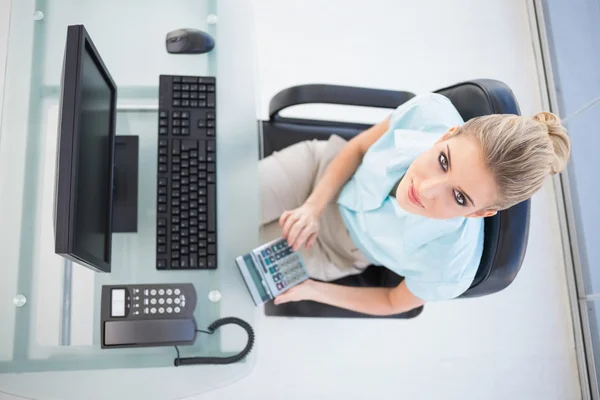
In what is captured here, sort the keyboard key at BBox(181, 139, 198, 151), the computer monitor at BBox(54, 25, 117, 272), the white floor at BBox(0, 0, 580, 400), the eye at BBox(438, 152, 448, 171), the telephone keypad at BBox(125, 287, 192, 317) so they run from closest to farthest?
the computer monitor at BBox(54, 25, 117, 272) → the eye at BBox(438, 152, 448, 171) → the telephone keypad at BBox(125, 287, 192, 317) → the keyboard key at BBox(181, 139, 198, 151) → the white floor at BBox(0, 0, 580, 400)

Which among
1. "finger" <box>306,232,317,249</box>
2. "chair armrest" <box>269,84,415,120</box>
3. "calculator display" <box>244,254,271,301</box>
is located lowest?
"calculator display" <box>244,254,271,301</box>

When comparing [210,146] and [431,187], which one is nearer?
[431,187]

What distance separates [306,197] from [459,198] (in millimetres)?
519

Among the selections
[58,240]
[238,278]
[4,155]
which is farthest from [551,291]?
[4,155]

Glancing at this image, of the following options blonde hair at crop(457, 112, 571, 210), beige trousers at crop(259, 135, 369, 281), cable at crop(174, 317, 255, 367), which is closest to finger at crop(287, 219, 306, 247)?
beige trousers at crop(259, 135, 369, 281)

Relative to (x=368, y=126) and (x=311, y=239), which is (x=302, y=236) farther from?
(x=368, y=126)

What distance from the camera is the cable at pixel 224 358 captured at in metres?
1.00

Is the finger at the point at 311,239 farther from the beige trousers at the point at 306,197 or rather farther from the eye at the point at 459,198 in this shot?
the eye at the point at 459,198

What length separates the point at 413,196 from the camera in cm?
92

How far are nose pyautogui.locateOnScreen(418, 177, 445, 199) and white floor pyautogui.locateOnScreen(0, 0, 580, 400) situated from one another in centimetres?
89

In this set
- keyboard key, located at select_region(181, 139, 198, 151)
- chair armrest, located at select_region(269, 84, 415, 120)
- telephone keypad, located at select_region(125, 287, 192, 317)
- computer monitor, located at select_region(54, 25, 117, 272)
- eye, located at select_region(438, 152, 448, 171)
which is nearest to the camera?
computer monitor, located at select_region(54, 25, 117, 272)

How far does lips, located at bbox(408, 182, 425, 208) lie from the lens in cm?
91

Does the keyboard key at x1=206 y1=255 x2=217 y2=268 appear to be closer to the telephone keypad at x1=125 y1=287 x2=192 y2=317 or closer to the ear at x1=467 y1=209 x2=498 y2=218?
the telephone keypad at x1=125 y1=287 x2=192 y2=317

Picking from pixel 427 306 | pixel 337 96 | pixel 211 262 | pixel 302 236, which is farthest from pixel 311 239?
pixel 427 306
